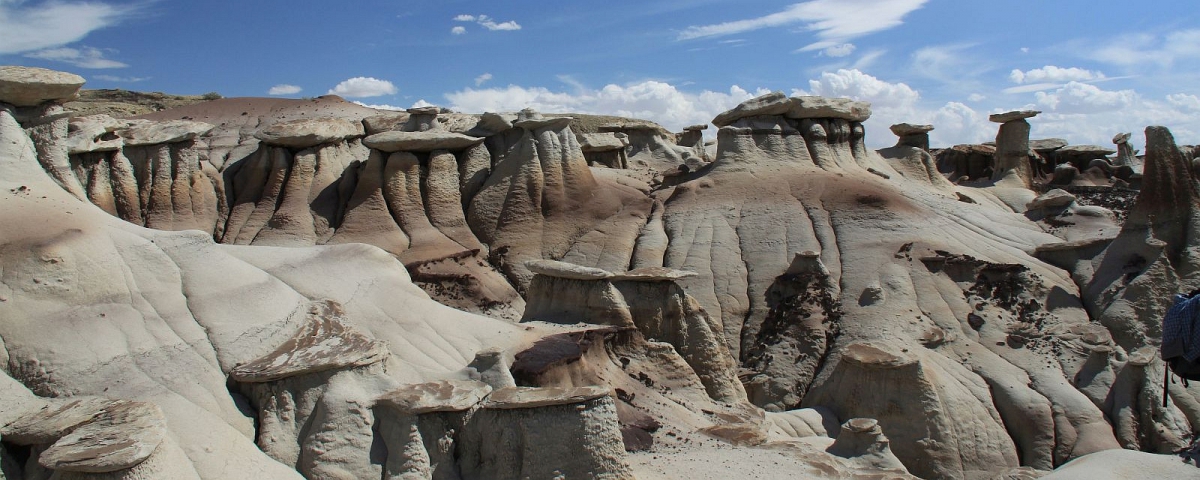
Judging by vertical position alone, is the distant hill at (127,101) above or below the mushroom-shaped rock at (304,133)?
above

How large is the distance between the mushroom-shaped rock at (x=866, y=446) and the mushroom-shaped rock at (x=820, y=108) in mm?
15560

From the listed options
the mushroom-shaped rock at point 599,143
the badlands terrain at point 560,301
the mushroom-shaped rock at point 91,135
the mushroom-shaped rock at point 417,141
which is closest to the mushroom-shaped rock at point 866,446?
the badlands terrain at point 560,301

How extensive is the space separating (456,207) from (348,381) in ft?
49.8

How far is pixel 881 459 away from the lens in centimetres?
1548

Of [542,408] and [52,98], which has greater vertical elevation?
[52,98]

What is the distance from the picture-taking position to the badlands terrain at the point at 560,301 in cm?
1068

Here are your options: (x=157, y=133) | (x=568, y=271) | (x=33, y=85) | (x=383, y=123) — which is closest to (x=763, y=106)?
(x=383, y=123)

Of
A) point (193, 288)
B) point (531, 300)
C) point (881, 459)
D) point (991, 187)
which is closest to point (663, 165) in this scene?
point (991, 187)

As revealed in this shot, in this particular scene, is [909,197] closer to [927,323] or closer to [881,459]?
[927,323]

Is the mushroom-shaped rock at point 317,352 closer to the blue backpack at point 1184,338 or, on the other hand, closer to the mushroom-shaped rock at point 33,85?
the mushroom-shaped rock at point 33,85

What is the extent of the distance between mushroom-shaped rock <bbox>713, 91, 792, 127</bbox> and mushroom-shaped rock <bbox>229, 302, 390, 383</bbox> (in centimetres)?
1936

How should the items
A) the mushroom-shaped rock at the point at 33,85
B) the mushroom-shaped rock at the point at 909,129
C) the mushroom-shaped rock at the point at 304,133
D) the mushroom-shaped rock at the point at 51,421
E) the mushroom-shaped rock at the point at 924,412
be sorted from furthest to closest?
the mushroom-shaped rock at the point at 909,129 → the mushroom-shaped rock at the point at 304,133 → the mushroom-shaped rock at the point at 924,412 → the mushroom-shaped rock at the point at 33,85 → the mushroom-shaped rock at the point at 51,421

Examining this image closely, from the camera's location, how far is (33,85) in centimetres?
1606

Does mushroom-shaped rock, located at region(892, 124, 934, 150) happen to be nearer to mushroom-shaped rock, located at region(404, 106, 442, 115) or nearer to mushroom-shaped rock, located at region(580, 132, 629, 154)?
mushroom-shaped rock, located at region(580, 132, 629, 154)
